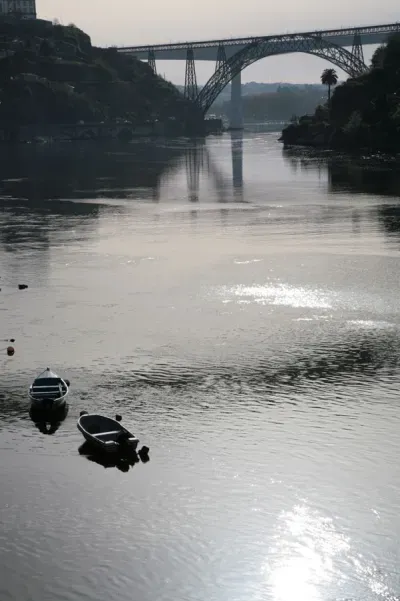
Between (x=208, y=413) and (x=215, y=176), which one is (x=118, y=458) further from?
(x=215, y=176)

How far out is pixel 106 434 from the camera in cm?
3500

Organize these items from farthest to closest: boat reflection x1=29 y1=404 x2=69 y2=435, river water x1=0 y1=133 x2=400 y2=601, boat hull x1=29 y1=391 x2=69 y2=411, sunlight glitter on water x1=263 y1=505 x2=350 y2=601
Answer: boat hull x1=29 y1=391 x2=69 y2=411 < boat reflection x1=29 y1=404 x2=69 y2=435 < river water x1=0 y1=133 x2=400 y2=601 < sunlight glitter on water x1=263 y1=505 x2=350 y2=601

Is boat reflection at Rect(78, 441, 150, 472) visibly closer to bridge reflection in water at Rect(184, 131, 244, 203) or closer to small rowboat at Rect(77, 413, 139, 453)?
small rowboat at Rect(77, 413, 139, 453)

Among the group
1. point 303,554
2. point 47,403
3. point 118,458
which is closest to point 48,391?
point 47,403

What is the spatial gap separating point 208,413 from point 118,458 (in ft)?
16.5

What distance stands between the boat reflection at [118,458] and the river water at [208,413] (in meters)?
0.25

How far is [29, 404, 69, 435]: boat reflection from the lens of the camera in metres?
37.5

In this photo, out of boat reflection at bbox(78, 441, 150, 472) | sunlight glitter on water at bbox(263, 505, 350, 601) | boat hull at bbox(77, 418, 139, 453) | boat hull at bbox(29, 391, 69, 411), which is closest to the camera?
sunlight glitter on water at bbox(263, 505, 350, 601)

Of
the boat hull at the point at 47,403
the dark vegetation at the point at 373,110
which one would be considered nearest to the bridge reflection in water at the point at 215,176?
the dark vegetation at the point at 373,110

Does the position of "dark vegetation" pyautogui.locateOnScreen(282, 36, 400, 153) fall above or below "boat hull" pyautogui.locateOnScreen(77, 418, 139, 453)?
above

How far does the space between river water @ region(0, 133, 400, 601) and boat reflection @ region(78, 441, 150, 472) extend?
0.25m

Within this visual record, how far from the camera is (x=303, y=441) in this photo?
35.2 meters

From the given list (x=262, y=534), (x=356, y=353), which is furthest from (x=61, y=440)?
(x=356, y=353)

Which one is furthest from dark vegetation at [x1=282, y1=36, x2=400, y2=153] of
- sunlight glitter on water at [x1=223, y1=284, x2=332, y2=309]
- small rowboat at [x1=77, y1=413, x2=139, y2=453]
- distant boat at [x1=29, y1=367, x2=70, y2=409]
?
small rowboat at [x1=77, y1=413, x2=139, y2=453]
